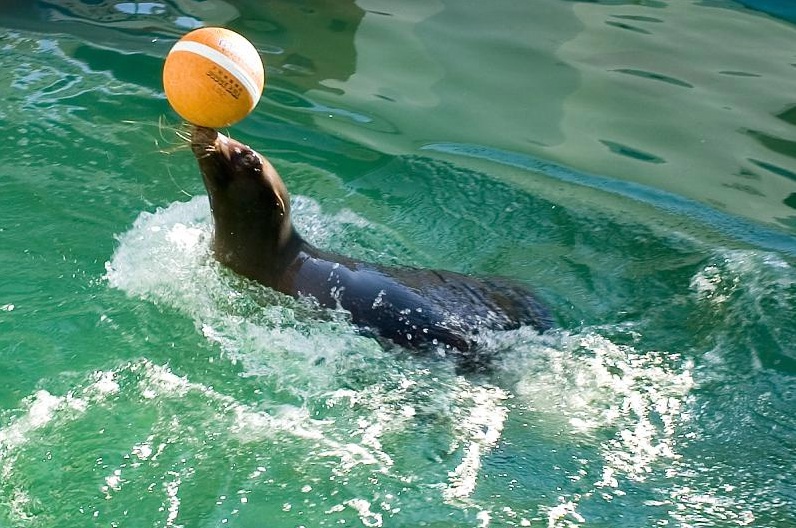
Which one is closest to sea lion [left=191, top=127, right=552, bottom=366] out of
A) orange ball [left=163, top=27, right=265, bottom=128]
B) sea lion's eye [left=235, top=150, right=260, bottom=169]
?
Result: sea lion's eye [left=235, top=150, right=260, bottom=169]

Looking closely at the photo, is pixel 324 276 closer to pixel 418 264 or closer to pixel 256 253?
pixel 256 253

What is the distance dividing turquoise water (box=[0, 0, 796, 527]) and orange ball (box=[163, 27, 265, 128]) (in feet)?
0.52

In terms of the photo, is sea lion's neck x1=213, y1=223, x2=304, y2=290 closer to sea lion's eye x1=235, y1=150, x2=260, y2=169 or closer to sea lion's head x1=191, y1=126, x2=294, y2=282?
sea lion's head x1=191, y1=126, x2=294, y2=282

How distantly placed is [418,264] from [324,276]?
94cm

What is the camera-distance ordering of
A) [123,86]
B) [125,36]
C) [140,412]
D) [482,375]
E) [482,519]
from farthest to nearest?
[125,36] → [123,86] → [482,375] → [140,412] → [482,519]

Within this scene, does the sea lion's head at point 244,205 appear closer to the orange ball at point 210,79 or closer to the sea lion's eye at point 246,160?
the sea lion's eye at point 246,160

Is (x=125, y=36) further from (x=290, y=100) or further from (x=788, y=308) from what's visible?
(x=788, y=308)

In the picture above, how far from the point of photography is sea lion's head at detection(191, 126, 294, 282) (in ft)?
13.8

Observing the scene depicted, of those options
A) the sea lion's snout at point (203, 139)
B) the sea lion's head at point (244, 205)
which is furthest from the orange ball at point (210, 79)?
the sea lion's head at point (244, 205)

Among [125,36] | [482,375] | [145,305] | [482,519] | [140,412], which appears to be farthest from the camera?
[125,36]

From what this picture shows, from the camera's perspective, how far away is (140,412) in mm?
4023

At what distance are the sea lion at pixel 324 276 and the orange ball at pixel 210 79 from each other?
0.24m

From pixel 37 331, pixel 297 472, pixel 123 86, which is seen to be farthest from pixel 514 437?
pixel 123 86

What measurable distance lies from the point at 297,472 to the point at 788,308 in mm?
2641
